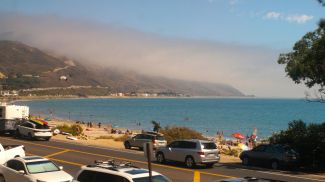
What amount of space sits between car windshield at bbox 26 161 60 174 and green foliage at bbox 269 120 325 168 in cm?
1597

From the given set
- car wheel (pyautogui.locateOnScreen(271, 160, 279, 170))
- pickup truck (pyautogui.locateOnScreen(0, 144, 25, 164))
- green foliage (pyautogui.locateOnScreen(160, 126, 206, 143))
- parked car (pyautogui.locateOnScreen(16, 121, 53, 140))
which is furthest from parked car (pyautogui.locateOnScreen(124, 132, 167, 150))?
pickup truck (pyautogui.locateOnScreen(0, 144, 25, 164))

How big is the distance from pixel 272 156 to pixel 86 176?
17.0 metres

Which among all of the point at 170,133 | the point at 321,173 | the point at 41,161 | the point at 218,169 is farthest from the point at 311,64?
the point at 170,133

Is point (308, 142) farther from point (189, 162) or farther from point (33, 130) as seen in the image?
point (33, 130)

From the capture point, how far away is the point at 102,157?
99.7 feet

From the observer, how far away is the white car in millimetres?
16306

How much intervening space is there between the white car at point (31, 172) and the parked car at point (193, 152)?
10797mm

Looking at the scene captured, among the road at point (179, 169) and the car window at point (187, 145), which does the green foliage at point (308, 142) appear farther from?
the car window at point (187, 145)

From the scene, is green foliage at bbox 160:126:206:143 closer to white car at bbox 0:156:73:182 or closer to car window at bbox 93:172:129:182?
white car at bbox 0:156:73:182

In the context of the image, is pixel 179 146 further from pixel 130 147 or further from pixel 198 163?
pixel 130 147

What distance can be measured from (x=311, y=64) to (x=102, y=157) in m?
14.2

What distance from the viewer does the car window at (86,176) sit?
42.3 ft

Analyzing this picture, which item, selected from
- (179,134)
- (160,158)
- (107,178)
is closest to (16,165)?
(107,178)

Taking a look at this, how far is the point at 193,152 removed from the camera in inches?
1045
